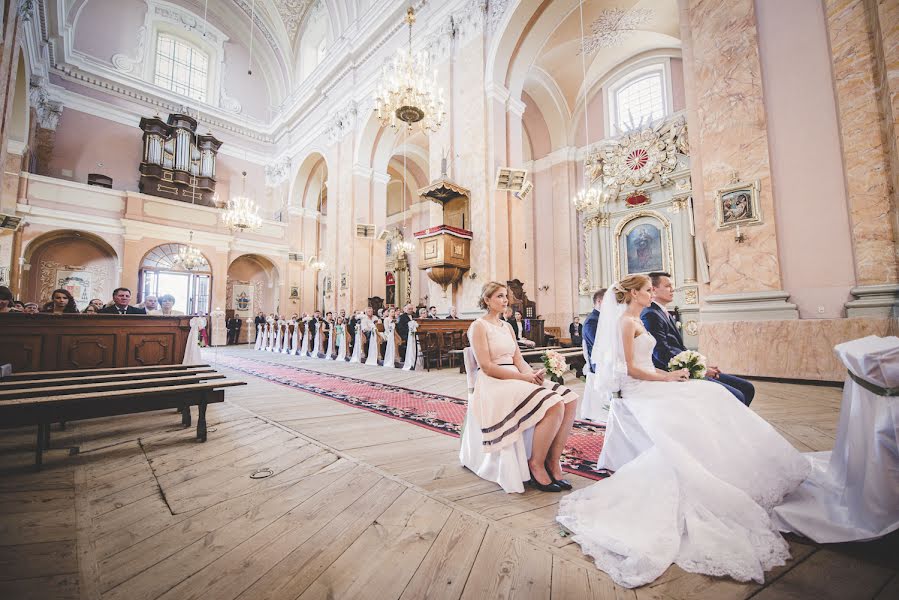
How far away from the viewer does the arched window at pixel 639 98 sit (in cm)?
1175

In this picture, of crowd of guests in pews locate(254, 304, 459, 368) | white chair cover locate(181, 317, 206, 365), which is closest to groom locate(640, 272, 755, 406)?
crowd of guests in pews locate(254, 304, 459, 368)

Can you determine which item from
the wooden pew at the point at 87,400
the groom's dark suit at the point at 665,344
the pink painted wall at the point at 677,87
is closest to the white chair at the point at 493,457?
the groom's dark suit at the point at 665,344

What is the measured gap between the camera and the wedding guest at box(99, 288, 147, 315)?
16.2 feet

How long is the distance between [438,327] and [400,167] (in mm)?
13437

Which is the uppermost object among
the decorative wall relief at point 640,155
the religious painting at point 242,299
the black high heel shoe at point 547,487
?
the decorative wall relief at point 640,155

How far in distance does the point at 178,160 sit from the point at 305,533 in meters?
18.0

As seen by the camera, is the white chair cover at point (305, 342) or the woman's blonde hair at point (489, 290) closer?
the woman's blonde hair at point (489, 290)

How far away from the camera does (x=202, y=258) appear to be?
14.4m

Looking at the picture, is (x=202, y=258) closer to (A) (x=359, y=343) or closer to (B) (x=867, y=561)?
(A) (x=359, y=343)

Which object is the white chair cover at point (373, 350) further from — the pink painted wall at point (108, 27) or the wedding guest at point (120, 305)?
the pink painted wall at point (108, 27)

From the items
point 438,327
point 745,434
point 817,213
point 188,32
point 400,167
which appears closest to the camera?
point 745,434

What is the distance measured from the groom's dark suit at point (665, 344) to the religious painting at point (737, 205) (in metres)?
3.68

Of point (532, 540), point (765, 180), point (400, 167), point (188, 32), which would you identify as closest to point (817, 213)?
point (765, 180)

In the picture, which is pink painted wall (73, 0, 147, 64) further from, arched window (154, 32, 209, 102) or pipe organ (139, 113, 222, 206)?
pipe organ (139, 113, 222, 206)
